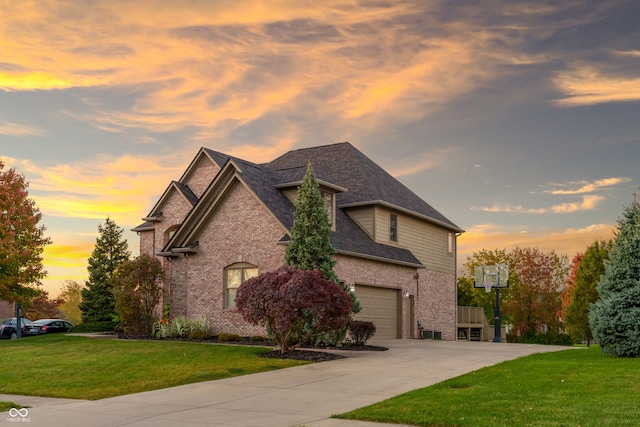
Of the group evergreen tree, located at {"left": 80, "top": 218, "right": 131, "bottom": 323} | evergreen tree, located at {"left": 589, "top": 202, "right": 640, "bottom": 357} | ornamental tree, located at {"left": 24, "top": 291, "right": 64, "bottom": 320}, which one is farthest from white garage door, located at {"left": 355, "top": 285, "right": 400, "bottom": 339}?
ornamental tree, located at {"left": 24, "top": 291, "right": 64, "bottom": 320}

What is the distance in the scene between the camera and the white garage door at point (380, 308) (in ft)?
101

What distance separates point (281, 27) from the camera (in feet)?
82.2

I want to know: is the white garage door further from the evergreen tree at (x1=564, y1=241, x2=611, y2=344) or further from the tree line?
the evergreen tree at (x1=564, y1=241, x2=611, y2=344)

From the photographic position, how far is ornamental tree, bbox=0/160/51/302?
34.5 meters

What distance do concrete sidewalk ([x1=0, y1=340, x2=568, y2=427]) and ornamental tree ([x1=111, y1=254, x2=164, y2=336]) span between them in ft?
43.4

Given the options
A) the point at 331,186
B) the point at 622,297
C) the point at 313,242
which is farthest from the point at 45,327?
the point at 622,297

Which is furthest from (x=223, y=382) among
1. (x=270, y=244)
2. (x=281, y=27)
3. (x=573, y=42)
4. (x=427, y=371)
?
(x=573, y=42)

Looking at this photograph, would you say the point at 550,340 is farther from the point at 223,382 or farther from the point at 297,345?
the point at 223,382

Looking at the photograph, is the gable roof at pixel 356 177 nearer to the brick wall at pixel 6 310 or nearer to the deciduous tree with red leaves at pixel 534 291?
the deciduous tree with red leaves at pixel 534 291

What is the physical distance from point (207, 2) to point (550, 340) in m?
31.7

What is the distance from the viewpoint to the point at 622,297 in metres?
20.0

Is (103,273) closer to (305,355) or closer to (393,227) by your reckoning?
(393,227)

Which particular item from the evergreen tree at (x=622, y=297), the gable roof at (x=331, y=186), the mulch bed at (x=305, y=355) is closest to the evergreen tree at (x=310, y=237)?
the gable roof at (x=331, y=186)

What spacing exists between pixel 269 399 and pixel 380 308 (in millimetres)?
18649
